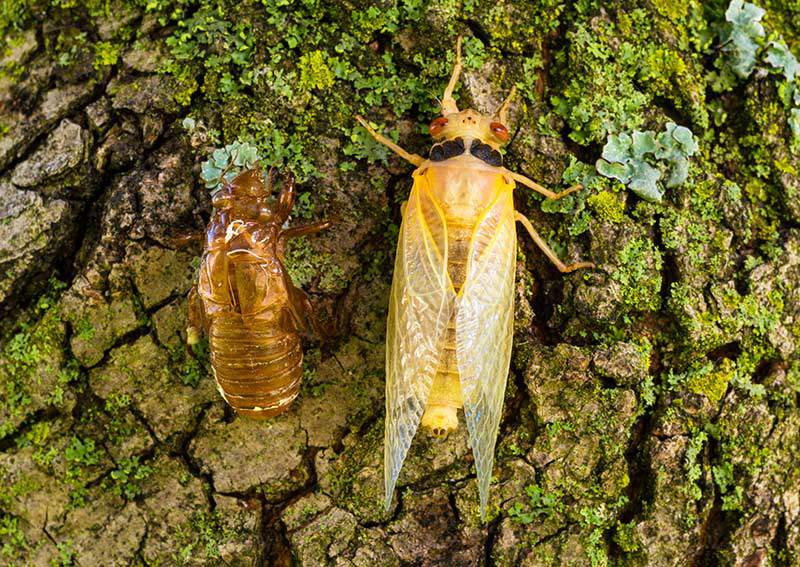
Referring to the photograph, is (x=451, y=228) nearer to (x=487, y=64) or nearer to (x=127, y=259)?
(x=487, y=64)

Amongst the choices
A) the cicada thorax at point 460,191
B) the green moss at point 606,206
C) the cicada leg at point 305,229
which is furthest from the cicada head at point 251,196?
the green moss at point 606,206

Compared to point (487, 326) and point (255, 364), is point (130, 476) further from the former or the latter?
point (487, 326)

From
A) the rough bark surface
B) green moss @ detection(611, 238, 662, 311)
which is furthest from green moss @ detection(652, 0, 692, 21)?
green moss @ detection(611, 238, 662, 311)

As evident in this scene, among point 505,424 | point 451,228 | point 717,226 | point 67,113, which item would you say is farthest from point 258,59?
point 717,226

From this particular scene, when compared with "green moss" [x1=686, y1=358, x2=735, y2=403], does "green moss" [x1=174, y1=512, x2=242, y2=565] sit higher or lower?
lower

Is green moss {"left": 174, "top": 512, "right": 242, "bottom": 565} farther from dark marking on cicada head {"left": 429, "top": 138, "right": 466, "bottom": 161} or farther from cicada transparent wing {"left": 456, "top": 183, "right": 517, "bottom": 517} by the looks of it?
dark marking on cicada head {"left": 429, "top": 138, "right": 466, "bottom": 161}

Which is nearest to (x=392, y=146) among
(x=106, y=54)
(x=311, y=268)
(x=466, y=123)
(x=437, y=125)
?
(x=437, y=125)

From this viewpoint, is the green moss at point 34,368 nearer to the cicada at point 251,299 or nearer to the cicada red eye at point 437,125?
the cicada at point 251,299
